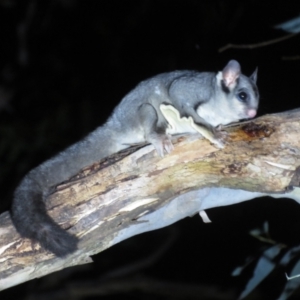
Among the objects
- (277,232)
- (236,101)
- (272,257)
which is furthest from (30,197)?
(277,232)

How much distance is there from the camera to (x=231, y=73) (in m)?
3.91

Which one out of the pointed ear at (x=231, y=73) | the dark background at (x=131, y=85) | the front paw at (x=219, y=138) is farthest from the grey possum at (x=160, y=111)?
the dark background at (x=131, y=85)

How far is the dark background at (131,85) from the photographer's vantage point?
657 centimetres

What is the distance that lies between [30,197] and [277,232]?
3.35 m

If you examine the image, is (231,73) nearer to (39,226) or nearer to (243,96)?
(243,96)

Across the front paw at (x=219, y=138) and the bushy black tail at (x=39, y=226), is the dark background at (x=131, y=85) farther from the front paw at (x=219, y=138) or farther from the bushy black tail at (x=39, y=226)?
the bushy black tail at (x=39, y=226)

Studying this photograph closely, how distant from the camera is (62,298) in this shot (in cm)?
Result: 680

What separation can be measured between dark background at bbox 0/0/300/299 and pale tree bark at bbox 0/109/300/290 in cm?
236

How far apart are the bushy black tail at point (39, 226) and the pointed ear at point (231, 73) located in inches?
50.8

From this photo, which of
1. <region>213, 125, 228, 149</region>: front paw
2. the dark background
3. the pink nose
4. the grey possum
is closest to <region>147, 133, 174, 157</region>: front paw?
the grey possum

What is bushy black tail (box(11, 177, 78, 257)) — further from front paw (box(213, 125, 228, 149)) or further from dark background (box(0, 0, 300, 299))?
dark background (box(0, 0, 300, 299))

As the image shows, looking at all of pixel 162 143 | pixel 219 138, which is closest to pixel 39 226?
pixel 162 143

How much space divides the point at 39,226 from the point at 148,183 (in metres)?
0.56

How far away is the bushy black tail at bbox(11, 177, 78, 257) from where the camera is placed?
Answer: 3.17 meters
